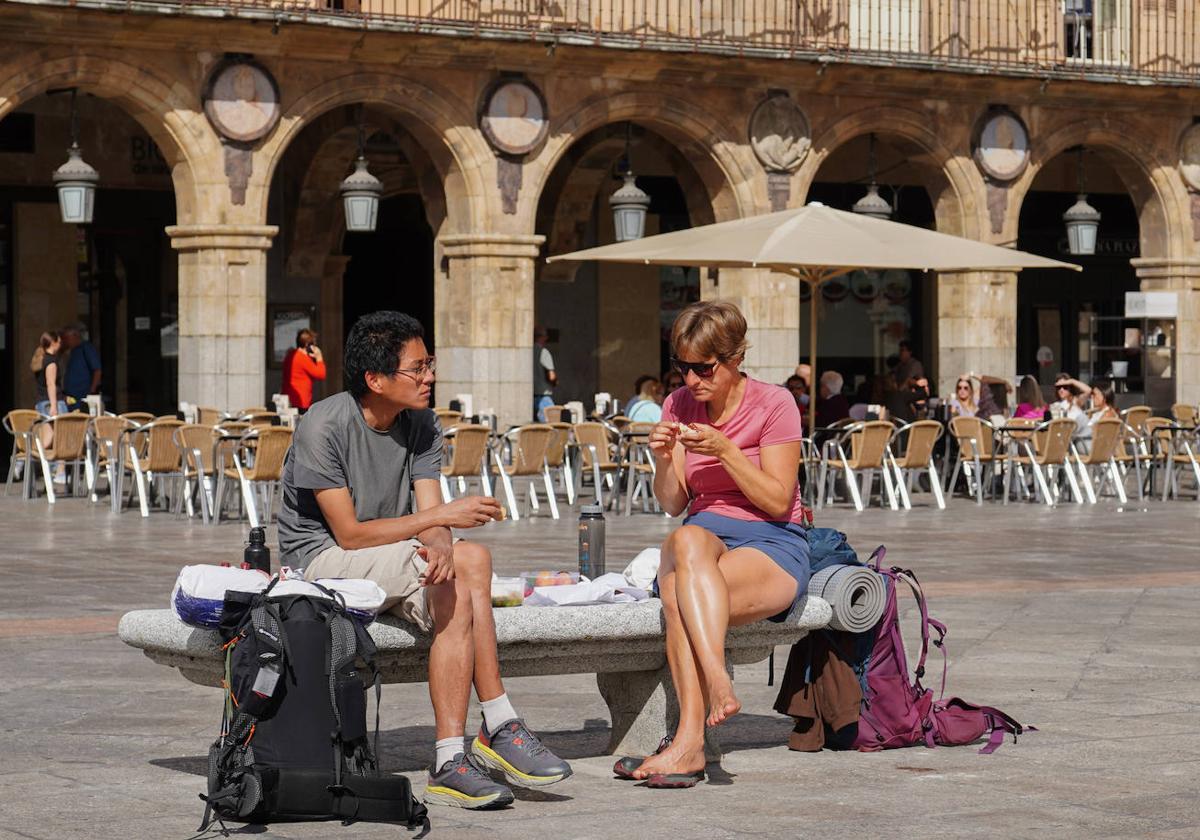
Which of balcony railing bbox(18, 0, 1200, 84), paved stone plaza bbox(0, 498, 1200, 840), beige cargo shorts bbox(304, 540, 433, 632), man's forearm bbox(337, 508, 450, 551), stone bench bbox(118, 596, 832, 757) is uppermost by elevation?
balcony railing bbox(18, 0, 1200, 84)

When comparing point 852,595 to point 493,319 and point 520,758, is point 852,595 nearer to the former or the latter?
point 520,758

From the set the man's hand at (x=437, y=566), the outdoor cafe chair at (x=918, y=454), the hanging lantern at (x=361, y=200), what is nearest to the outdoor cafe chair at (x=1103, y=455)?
the outdoor cafe chair at (x=918, y=454)

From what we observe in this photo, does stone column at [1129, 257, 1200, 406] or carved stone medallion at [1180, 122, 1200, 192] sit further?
stone column at [1129, 257, 1200, 406]

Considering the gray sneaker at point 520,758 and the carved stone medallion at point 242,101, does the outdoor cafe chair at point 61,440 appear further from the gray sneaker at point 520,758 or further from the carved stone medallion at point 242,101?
the gray sneaker at point 520,758

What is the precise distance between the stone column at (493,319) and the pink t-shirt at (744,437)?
51.4ft

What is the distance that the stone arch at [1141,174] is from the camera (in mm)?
25250

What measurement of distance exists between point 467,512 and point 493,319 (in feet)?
53.7

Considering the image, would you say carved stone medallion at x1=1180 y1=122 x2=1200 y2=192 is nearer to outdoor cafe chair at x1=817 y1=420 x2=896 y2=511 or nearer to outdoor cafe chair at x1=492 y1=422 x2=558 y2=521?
outdoor cafe chair at x1=817 y1=420 x2=896 y2=511

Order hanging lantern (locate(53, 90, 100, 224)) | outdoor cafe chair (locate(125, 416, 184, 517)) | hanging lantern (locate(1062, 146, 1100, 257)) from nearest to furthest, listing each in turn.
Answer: outdoor cafe chair (locate(125, 416, 184, 517)) → hanging lantern (locate(53, 90, 100, 224)) → hanging lantern (locate(1062, 146, 1100, 257))

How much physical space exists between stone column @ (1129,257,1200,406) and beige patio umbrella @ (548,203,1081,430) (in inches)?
368

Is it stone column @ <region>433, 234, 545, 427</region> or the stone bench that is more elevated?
stone column @ <region>433, 234, 545, 427</region>

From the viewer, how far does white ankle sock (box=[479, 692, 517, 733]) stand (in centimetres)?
598

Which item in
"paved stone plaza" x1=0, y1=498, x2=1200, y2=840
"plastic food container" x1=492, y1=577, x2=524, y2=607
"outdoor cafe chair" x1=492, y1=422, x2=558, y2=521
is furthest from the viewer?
"outdoor cafe chair" x1=492, y1=422, x2=558, y2=521

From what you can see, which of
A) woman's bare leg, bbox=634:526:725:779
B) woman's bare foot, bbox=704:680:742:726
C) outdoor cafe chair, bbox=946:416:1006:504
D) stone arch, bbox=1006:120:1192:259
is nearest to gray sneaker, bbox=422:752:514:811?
woman's bare leg, bbox=634:526:725:779
